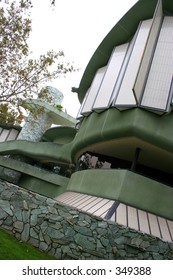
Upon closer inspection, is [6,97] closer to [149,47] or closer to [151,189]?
[149,47]

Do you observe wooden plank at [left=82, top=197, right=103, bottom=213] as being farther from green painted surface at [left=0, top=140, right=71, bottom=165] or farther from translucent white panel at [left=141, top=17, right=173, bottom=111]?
green painted surface at [left=0, top=140, right=71, bottom=165]

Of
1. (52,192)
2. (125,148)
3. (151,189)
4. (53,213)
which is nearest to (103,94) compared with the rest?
(125,148)

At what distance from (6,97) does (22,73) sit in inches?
57.4

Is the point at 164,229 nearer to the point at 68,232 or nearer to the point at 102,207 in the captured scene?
the point at 102,207

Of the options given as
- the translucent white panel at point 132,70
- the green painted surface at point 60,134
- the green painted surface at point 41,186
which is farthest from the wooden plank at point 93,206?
the green painted surface at point 60,134

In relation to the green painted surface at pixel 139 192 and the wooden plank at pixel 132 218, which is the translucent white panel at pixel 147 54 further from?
the wooden plank at pixel 132 218

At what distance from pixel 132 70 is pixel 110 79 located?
2.07m

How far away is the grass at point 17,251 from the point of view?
755cm

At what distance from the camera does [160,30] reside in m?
13.6

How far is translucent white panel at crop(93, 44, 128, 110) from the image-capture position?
48.3 feet

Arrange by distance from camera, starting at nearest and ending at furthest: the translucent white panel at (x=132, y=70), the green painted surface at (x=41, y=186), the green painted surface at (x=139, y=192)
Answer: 1. the green painted surface at (x=139, y=192)
2. the translucent white panel at (x=132, y=70)
3. the green painted surface at (x=41, y=186)

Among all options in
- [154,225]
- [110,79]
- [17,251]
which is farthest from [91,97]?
[17,251]

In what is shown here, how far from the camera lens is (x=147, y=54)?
12500 mm

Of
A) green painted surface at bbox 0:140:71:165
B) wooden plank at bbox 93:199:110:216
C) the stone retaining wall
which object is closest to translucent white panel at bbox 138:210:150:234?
the stone retaining wall
